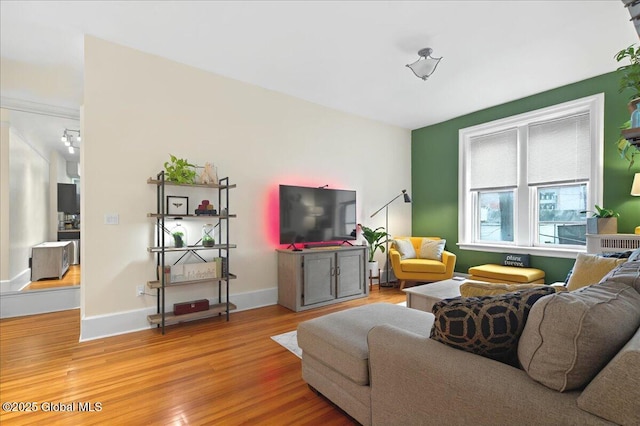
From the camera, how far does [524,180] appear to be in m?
4.66

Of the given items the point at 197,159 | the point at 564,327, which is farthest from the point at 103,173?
the point at 564,327

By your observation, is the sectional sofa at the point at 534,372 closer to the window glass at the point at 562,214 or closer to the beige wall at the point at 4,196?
the window glass at the point at 562,214

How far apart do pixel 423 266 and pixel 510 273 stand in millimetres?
1155

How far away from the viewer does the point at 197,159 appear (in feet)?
11.9

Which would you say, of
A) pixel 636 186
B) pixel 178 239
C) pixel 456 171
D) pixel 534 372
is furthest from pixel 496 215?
pixel 178 239

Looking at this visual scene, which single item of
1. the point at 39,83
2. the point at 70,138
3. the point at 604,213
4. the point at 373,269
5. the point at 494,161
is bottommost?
the point at 373,269

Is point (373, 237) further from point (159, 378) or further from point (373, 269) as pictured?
point (159, 378)

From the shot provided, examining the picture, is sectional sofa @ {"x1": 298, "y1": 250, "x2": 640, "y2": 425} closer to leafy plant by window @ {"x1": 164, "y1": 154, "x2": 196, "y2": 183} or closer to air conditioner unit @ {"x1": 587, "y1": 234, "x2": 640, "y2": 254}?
air conditioner unit @ {"x1": 587, "y1": 234, "x2": 640, "y2": 254}

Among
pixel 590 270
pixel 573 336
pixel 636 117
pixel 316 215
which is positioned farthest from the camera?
pixel 316 215

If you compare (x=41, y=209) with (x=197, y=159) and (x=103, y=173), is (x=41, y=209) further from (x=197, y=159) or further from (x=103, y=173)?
(x=197, y=159)

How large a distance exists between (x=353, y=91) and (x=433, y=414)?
3.98m

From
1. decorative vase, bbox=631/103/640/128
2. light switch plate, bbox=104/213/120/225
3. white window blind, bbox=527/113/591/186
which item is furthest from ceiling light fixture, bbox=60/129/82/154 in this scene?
white window blind, bbox=527/113/591/186

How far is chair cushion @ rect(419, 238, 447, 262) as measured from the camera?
16.8 ft

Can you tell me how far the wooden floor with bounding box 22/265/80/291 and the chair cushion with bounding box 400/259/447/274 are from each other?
4.63 metres
